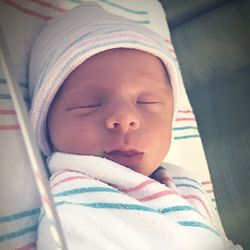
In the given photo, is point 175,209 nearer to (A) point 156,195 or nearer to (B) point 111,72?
(A) point 156,195

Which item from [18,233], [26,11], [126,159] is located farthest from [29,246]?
[26,11]

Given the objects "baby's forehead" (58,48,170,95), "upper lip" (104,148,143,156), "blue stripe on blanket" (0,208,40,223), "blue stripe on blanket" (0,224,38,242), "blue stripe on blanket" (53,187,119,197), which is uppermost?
"baby's forehead" (58,48,170,95)

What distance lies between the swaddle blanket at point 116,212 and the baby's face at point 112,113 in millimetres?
17

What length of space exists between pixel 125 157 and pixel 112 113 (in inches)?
1.8

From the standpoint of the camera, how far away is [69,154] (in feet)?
1.27

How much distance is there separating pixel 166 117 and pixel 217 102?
0.17 meters

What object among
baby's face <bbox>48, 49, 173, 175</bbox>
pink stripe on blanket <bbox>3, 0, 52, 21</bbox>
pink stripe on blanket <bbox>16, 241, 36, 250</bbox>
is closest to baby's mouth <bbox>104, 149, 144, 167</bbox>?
baby's face <bbox>48, 49, 173, 175</bbox>

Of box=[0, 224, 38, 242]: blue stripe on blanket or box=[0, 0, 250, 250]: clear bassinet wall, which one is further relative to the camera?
box=[0, 0, 250, 250]: clear bassinet wall

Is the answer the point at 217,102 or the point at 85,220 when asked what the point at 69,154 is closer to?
the point at 85,220

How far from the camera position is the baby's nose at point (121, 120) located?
0.38 meters

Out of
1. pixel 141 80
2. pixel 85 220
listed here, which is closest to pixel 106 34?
pixel 141 80

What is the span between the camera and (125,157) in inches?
15.1

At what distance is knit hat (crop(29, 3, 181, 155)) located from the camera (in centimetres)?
40

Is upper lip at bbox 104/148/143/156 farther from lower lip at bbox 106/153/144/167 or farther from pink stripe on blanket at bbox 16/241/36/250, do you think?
pink stripe on blanket at bbox 16/241/36/250
